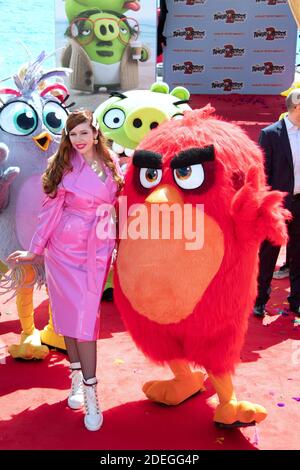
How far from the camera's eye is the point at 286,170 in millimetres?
4059

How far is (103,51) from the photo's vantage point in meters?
11.1

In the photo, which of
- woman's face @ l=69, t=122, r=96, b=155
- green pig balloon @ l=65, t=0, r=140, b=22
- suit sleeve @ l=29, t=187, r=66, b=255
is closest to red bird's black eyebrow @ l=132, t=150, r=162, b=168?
woman's face @ l=69, t=122, r=96, b=155

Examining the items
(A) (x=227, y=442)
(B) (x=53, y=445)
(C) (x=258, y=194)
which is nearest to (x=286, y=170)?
(C) (x=258, y=194)

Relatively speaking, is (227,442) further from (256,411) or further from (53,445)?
(53,445)

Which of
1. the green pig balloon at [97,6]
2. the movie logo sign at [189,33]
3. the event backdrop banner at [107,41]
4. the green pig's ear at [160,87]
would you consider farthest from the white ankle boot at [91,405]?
the movie logo sign at [189,33]

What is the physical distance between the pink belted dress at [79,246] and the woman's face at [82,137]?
6 cm

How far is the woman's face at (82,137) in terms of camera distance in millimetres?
2529

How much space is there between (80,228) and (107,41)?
9.37m

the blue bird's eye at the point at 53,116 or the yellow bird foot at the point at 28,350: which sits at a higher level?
the blue bird's eye at the point at 53,116

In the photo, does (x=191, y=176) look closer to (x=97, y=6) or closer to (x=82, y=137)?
(x=82, y=137)

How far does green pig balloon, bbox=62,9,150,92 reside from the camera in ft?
36.1

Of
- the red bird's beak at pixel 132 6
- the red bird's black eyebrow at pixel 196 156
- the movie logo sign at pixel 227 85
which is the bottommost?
the movie logo sign at pixel 227 85

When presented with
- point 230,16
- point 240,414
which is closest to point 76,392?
point 240,414

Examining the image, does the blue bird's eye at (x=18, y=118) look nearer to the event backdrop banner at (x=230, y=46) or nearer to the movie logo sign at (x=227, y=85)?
the event backdrop banner at (x=230, y=46)
